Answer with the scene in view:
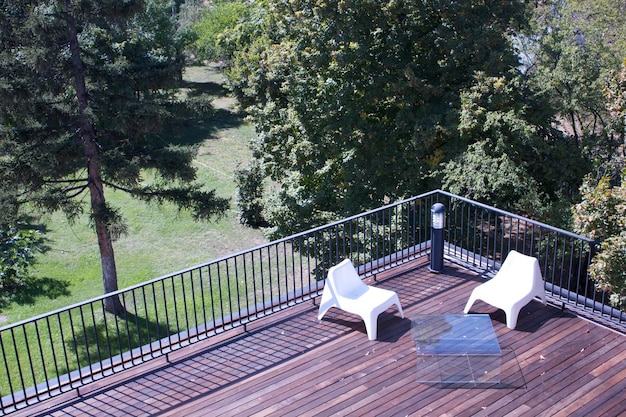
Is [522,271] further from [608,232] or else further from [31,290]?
[31,290]

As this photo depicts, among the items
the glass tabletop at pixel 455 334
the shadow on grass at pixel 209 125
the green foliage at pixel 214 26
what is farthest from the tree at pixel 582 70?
the green foliage at pixel 214 26

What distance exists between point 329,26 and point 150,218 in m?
10.7

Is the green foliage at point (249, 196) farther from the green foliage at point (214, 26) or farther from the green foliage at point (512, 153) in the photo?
the green foliage at point (214, 26)

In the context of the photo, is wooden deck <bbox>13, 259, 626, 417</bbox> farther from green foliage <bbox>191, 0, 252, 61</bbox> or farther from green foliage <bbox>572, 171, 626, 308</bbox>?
green foliage <bbox>191, 0, 252, 61</bbox>

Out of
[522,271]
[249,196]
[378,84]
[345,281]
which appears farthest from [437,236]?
[249,196]

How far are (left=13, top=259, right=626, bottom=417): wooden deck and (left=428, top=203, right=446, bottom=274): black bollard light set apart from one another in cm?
88

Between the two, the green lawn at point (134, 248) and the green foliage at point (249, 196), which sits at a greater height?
the green foliage at point (249, 196)

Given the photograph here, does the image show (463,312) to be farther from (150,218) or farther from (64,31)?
(150,218)

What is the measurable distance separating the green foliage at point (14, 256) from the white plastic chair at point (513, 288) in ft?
40.7

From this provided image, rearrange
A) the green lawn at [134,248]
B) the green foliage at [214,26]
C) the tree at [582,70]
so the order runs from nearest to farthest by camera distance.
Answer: the tree at [582,70] → the green lawn at [134,248] → the green foliage at [214,26]

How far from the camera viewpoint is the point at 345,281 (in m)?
6.74

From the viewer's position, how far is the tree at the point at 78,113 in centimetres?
1168

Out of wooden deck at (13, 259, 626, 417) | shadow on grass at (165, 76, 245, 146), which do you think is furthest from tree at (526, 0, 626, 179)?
shadow on grass at (165, 76, 245, 146)

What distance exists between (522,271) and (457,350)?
1.41 metres
